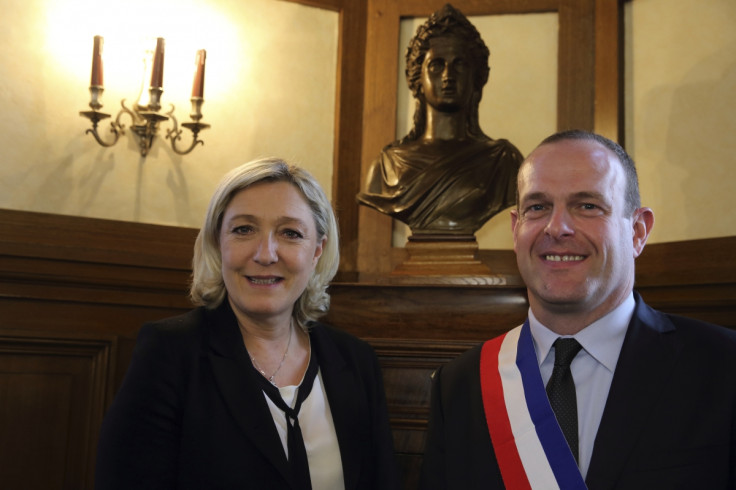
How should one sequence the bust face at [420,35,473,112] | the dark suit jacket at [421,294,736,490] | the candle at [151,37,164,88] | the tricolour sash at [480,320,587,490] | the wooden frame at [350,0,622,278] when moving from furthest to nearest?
the wooden frame at [350,0,622,278] < the candle at [151,37,164,88] < the bust face at [420,35,473,112] < the tricolour sash at [480,320,587,490] < the dark suit jacket at [421,294,736,490]

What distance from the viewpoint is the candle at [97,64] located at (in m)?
3.46

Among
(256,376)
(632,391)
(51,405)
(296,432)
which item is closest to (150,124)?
(51,405)

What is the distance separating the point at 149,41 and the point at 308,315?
2181mm

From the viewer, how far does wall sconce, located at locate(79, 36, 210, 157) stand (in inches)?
137

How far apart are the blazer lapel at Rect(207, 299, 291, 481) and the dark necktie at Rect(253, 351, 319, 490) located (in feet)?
0.10

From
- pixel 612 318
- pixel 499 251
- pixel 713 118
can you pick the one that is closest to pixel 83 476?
pixel 499 251

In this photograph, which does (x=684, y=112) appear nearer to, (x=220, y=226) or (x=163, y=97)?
(x=163, y=97)

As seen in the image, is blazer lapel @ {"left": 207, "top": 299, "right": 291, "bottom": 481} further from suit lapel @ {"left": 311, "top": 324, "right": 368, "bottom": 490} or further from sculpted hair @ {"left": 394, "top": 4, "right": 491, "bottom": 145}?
sculpted hair @ {"left": 394, "top": 4, "right": 491, "bottom": 145}

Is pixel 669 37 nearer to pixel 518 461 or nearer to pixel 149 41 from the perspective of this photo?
pixel 149 41

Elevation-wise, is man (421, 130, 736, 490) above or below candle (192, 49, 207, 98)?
below

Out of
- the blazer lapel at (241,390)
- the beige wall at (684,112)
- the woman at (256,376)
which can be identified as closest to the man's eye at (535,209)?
the woman at (256,376)

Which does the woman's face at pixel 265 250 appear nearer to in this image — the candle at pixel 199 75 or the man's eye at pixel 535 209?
the man's eye at pixel 535 209

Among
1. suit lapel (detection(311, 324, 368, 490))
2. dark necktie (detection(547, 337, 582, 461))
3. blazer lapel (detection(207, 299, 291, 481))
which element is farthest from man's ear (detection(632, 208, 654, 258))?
blazer lapel (detection(207, 299, 291, 481))

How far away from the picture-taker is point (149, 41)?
12.4 ft
